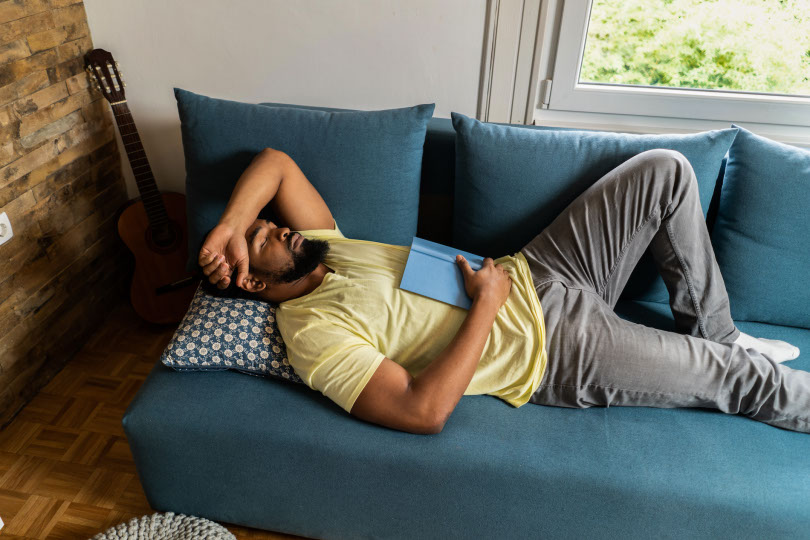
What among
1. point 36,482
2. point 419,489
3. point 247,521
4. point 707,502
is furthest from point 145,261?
point 707,502

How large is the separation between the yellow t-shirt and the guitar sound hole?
2.84 ft

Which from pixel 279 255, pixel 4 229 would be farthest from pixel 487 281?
pixel 4 229

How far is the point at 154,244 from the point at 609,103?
1.68 metres

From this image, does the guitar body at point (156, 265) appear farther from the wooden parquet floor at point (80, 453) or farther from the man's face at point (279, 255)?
the man's face at point (279, 255)

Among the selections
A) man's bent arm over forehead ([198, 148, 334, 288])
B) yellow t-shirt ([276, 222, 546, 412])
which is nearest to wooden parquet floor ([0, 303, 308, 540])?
yellow t-shirt ([276, 222, 546, 412])

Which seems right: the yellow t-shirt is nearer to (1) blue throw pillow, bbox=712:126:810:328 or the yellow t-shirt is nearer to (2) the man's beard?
(2) the man's beard

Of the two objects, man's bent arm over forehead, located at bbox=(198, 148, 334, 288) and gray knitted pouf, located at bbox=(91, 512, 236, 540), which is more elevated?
man's bent arm over forehead, located at bbox=(198, 148, 334, 288)

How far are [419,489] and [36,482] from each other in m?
1.09

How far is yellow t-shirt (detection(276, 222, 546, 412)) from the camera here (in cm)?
128

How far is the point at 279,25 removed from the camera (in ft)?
6.22

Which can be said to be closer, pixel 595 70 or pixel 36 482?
pixel 36 482

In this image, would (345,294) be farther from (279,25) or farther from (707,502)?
(279,25)

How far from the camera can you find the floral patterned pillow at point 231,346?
1326 mm

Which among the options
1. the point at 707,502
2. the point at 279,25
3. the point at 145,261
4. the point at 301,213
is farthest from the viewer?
the point at 145,261
